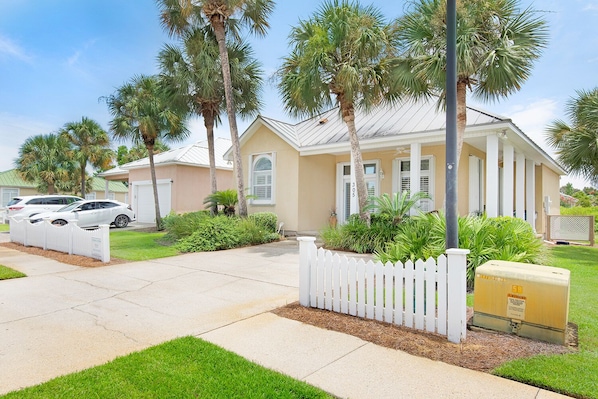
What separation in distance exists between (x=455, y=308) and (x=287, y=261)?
5771 millimetres

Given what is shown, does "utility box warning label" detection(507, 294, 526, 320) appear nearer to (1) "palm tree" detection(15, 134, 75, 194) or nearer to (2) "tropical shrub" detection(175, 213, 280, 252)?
(2) "tropical shrub" detection(175, 213, 280, 252)

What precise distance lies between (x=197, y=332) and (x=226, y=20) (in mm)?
13425

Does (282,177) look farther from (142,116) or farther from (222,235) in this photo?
(142,116)

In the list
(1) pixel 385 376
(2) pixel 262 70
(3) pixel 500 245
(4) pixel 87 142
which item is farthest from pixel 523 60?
(4) pixel 87 142

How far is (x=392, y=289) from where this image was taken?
4531mm

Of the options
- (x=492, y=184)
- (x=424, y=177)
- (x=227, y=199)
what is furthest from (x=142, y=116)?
(x=492, y=184)

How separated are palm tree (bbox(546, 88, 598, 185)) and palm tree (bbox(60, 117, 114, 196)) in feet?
94.6

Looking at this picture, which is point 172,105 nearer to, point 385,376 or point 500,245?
point 500,245

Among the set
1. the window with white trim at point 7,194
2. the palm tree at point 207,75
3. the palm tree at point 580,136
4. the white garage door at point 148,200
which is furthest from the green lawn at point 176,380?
the window with white trim at point 7,194

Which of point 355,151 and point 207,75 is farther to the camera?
point 207,75

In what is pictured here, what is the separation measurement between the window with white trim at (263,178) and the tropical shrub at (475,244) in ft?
29.0

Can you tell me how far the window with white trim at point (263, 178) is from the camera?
15922 millimetres

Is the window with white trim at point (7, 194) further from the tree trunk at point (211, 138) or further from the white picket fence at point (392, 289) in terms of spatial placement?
the white picket fence at point (392, 289)

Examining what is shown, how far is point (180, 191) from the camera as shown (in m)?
20.8
